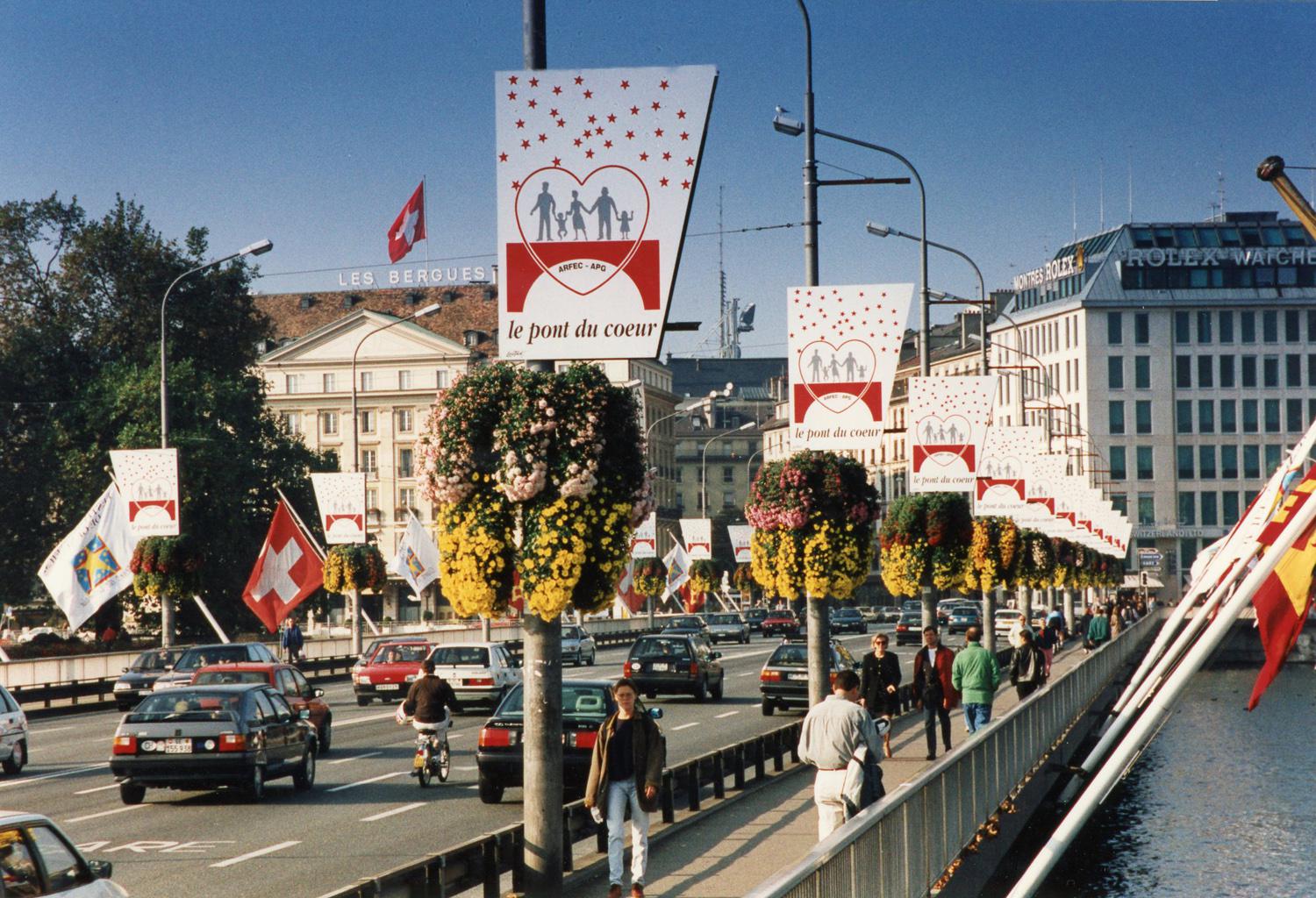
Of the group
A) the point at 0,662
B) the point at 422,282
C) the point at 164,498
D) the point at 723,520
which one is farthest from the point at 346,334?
the point at 164,498

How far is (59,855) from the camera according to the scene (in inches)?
431

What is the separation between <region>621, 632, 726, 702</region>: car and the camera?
43.6 metres

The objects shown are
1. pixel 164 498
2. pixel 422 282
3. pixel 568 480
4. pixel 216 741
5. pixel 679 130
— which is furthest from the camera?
pixel 422 282

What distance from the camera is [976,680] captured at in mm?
25422

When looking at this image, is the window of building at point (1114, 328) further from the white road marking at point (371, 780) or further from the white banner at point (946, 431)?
the white road marking at point (371, 780)

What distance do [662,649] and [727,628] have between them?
44.0 metres

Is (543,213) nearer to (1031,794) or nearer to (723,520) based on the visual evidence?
(1031,794)

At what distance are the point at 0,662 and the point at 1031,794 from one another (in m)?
33.5

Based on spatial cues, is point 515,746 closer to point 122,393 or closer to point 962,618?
point 122,393

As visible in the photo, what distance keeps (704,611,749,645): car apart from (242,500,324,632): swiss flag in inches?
1635

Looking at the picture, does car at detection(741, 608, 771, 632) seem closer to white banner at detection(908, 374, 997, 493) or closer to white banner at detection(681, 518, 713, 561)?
white banner at detection(681, 518, 713, 561)

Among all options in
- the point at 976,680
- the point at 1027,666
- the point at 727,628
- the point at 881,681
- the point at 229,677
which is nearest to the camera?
the point at 976,680

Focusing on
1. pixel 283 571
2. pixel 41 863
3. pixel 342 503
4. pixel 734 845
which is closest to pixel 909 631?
pixel 342 503

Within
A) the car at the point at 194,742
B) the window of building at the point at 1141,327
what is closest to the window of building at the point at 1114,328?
the window of building at the point at 1141,327
